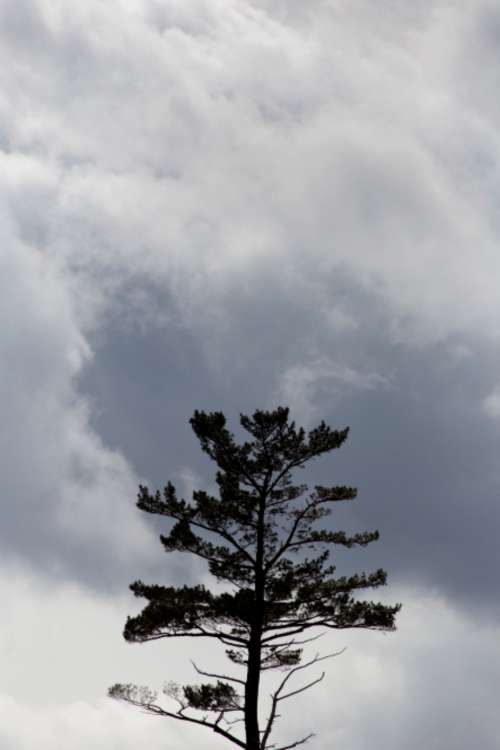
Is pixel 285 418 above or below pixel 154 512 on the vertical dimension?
above

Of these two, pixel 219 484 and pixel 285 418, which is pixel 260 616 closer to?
pixel 219 484

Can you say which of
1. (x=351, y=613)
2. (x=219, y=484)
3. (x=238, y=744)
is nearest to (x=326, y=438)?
(x=219, y=484)

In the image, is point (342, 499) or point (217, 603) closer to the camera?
point (217, 603)

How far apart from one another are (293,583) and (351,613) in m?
2.03

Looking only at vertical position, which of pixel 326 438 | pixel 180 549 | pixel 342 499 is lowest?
pixel 180 549

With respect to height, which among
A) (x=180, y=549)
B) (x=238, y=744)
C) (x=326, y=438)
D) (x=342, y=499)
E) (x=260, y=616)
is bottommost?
(x=238, y=744)

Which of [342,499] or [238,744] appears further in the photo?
[342,499]

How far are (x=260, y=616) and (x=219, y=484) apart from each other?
4371 mm

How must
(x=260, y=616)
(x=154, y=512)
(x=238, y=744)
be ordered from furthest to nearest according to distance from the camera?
(x=154, y=512) → (x=260, y=616) → (x=238, y=744)

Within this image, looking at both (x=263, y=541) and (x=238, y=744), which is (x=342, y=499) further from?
(x=238, y=744)

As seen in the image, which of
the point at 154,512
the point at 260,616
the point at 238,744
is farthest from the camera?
the point at 154,512

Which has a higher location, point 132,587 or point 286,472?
point 286,472

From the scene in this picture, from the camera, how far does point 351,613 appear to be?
80.6 ft

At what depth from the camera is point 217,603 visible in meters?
23.8
